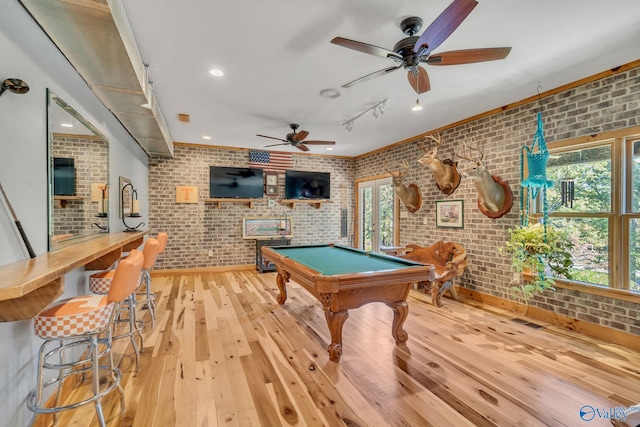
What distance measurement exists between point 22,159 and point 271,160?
547 centimetres

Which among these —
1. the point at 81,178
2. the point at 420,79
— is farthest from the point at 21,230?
the point at 420,79

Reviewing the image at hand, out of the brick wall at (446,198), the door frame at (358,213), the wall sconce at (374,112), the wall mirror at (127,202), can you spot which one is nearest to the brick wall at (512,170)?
the brick wall at (446,198)

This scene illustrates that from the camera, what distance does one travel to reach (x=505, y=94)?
381 centimetres

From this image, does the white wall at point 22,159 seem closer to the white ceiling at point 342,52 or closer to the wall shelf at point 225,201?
the white ceiling at point 342,52

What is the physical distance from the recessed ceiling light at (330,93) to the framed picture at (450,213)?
2744 mm

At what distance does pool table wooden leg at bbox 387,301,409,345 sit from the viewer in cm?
302

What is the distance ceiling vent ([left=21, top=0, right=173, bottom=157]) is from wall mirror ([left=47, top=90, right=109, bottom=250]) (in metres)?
0.36

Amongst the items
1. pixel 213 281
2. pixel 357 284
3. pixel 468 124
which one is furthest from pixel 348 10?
pixel 213 281

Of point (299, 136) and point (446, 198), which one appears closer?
point (299, 136)

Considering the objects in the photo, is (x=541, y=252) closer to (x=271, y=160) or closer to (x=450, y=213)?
(x=450, y=213)

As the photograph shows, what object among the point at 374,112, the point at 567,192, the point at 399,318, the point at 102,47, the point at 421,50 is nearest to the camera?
the point at 102,47

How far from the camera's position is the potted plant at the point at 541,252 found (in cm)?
345

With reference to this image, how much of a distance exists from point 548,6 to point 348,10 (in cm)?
147

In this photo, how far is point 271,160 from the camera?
23.5ft
